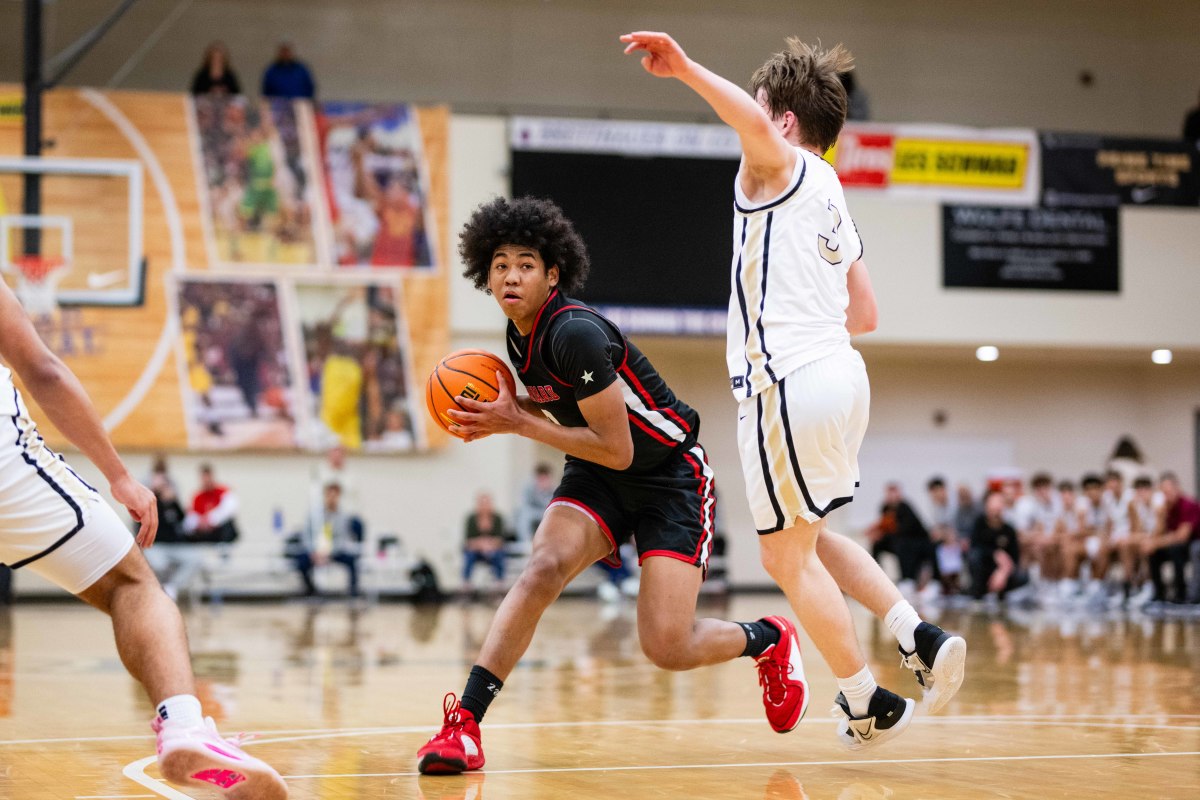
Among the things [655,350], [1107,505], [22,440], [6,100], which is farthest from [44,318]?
[22,440]

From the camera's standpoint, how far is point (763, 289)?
4.51m

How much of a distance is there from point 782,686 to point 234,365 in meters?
13.4

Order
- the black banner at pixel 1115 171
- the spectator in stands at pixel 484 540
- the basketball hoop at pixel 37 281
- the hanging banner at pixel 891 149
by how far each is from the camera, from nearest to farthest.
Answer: the basketball hoop at pixel 37 281 → the spectator in stands at pixel 484 540 → the hanging banner at pixel 891 149 → the black banner at pixel 1115 171

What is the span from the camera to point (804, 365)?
446 cm

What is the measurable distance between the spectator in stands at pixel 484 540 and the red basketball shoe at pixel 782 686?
1216 cm

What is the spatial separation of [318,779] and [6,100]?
1458 cm

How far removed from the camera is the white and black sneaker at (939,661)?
4613mm

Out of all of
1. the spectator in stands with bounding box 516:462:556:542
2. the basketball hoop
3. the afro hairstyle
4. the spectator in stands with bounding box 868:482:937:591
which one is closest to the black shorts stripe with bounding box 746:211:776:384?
the afro hairstyle

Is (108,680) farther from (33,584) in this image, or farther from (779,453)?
(33,584)

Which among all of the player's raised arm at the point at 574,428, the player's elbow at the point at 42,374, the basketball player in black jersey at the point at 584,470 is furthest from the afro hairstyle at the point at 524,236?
the player's elbow at the point at 42,374

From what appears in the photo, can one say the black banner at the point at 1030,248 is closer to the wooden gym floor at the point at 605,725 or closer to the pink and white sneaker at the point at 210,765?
the wooden gym floor at the point at 605,725

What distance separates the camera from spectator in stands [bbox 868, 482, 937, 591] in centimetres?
1759

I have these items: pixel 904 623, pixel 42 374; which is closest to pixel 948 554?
pixel 904 623

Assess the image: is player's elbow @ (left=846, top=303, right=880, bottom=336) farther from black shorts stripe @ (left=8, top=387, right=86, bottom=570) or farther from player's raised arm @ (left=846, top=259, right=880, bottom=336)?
black shorts stripe @ (left=8, top=387, right=86, bottom=570)
